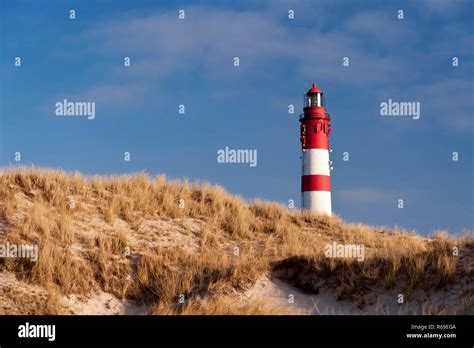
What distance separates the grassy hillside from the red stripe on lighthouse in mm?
7264

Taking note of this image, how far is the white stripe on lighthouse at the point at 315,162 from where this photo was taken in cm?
2767

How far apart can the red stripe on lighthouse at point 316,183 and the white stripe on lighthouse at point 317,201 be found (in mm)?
183

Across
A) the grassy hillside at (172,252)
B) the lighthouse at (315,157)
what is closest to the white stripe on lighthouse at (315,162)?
the lighthouse at (315,157)

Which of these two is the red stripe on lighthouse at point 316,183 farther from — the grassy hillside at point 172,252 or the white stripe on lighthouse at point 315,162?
the grassy hillside at point 172,252

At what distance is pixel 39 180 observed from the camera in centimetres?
1777

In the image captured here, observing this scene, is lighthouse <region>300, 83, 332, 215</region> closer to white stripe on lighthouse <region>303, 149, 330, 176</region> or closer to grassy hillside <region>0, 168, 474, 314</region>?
white stripe on lighthouse <region>303, 149, 330, 176</region>

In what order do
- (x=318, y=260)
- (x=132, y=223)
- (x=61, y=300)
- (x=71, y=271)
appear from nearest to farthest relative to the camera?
(x=61, y=300) → (x=71, y=271) → (x=318, y=260) → (x=132, y=223)

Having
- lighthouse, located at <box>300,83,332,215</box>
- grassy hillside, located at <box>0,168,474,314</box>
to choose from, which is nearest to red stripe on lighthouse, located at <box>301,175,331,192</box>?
lighthouse, located at <box>300,83,332,215</box>

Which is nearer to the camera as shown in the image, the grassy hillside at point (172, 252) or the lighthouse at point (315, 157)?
the grassy hillside at point (172, 252)

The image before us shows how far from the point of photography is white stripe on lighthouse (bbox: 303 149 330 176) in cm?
2767
